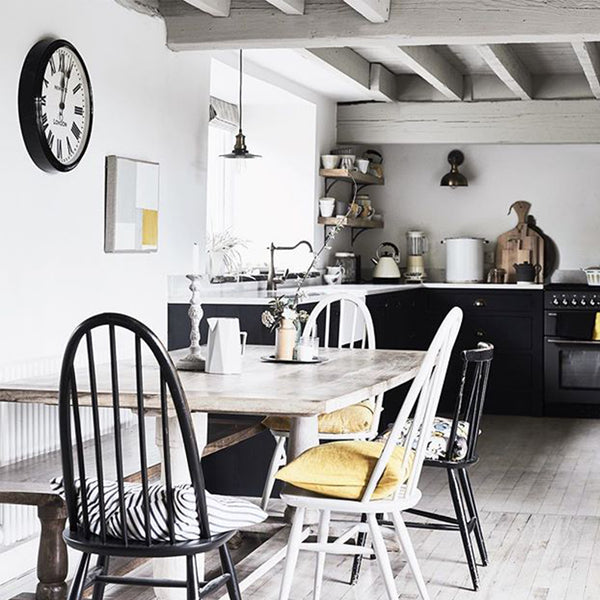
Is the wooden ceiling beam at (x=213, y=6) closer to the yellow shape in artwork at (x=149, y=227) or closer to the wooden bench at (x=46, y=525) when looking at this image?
the yellow shape in artwork at (x=149, y=227)

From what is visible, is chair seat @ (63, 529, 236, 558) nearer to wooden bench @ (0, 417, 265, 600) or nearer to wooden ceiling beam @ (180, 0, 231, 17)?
wooden bench @ (0, 417, 265, 600)

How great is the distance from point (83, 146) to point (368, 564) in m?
1.88

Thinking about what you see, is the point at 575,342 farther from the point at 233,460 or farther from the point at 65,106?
the point at 65,106

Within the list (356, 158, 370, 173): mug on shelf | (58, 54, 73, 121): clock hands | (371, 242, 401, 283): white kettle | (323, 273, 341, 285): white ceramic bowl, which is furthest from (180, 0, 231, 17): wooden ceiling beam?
(371, 242, 401, 283): white kettle

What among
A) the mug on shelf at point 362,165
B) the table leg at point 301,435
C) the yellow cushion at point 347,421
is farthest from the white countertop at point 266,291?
the table leg at point 301,435

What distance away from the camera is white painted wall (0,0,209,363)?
3.74 meters

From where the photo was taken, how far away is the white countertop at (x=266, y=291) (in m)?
5.14

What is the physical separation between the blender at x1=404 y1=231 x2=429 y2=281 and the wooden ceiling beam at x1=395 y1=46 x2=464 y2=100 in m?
1.24

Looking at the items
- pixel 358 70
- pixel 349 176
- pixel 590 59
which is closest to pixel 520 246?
pixel 349 176

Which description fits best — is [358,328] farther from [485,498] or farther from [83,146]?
[83,146]

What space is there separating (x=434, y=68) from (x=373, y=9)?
6.98ft

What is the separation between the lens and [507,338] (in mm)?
7879

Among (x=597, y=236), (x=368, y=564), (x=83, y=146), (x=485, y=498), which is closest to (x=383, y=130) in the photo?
(x=597, y=236)

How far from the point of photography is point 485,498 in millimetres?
5121
